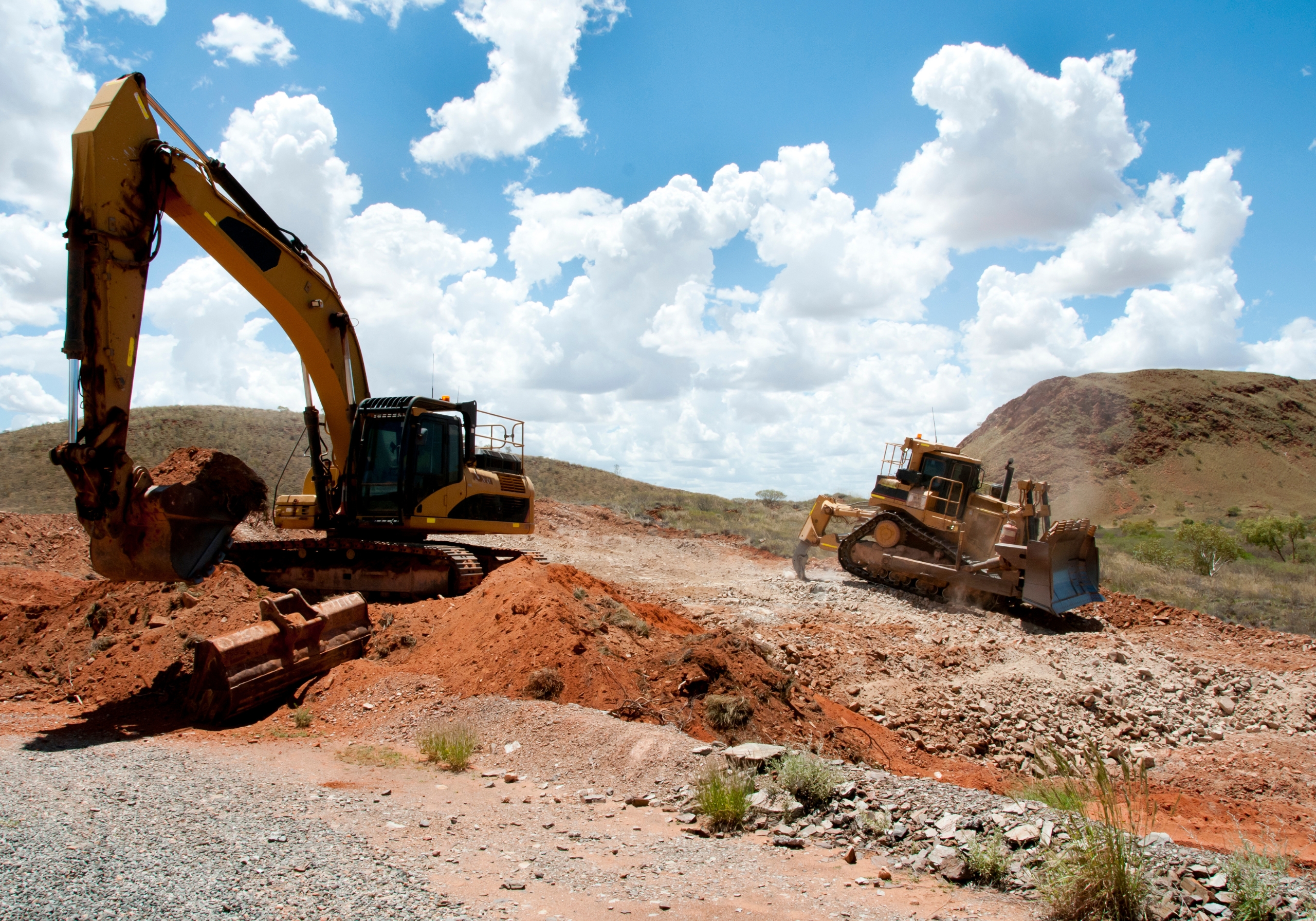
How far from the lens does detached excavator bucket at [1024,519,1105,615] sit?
44.7 ft

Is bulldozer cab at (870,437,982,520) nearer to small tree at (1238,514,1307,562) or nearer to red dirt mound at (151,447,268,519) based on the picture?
red dirt mound at (151,447,268,519)

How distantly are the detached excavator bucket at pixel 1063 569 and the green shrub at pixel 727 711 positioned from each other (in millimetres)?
8857

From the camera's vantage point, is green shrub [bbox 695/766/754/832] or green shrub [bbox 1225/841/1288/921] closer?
green shrub [bbox 1225/841/1288/921]

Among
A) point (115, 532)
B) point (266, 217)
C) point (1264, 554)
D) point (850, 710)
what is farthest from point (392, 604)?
point (1264, 554)

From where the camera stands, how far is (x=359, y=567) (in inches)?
456

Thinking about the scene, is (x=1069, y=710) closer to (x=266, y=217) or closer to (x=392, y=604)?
(x=392, y=604)

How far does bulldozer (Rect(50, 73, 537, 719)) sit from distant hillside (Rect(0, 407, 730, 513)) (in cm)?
2278

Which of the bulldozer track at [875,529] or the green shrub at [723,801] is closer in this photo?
the green shrub at [723,801]

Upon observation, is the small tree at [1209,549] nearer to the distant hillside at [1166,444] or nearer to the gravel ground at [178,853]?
the gravel ground at [178,853]

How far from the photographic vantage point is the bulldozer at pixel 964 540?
1409 centimetres

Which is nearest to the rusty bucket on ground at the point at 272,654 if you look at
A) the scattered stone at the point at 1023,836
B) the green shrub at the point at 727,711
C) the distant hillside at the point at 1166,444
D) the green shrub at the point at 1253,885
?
the green shrub at the point at 727,711

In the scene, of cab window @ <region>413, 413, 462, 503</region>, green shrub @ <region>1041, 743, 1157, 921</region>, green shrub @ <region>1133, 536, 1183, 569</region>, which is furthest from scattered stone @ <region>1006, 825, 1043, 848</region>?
green shrub @ <region>1133, 536, 1183, 569</region>

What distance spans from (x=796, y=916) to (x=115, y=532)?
6.57m

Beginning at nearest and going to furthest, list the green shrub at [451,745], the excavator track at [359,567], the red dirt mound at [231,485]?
the green shrub at [451,745]
the red dirt mound at [231,485]
the excavator track at [359,567]
